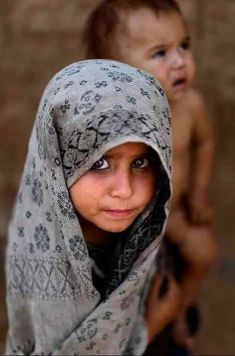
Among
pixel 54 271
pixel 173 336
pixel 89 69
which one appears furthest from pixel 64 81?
pixel 173 336

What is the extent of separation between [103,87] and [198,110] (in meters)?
0.80

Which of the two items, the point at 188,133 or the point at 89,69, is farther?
the point at 188,133

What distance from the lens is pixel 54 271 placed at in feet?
6.17

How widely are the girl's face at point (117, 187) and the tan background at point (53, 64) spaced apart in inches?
41.1

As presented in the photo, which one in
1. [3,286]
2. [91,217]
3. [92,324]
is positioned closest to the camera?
[91,217]

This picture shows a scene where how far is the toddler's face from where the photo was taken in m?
2.16

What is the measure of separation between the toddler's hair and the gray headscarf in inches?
17.1

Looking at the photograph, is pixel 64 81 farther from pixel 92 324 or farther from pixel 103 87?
pixel 92 324

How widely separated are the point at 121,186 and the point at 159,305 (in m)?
0.60

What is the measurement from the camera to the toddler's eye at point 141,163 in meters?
1.71

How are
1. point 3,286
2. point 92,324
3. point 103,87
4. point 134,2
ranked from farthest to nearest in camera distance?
point 3,286
point 134,2
point 92,324
point 103,87

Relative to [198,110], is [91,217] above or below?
below

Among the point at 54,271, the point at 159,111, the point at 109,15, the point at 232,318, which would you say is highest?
the point at 109,15

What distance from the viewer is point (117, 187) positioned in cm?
168
